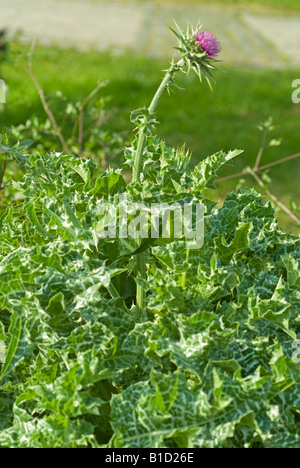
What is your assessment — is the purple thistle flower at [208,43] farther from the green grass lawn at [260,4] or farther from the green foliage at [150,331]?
the green grass lawn at [260,4]

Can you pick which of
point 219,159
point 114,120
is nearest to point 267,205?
point 219,159

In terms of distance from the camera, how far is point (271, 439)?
141cm

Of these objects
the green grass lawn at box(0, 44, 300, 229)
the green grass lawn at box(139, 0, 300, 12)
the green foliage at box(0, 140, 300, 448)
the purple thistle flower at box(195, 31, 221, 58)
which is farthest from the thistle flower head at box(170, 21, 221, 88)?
the green grass lawn at box(139, 0, 300, 12)

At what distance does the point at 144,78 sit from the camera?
8094mm

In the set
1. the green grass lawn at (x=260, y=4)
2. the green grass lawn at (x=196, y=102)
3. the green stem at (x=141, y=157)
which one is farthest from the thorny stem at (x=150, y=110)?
the green grass lawn at (x=260, y=4)

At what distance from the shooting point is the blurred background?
14.3ft

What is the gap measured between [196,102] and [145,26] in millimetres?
5750

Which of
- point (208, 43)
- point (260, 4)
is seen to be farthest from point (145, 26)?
point (208, 43)

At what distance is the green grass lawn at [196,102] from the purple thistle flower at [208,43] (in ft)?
10.3

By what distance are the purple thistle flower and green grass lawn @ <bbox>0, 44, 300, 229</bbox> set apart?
313 centimetres

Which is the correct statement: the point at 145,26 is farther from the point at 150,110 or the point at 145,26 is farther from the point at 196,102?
the point at 150,110

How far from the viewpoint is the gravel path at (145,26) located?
10688 millimetres

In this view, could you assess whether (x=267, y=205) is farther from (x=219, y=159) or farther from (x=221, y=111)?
(x=221, y=111)

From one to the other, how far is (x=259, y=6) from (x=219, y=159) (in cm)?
1486
